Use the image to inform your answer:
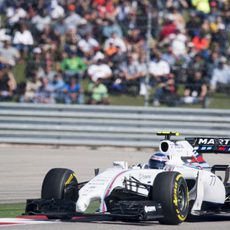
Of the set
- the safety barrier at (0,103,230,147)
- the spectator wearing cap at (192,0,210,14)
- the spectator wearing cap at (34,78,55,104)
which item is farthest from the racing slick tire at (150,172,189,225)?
the spectator wearing cap at (192,0,210,14)

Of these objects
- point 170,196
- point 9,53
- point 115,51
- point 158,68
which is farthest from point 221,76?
point 170,196

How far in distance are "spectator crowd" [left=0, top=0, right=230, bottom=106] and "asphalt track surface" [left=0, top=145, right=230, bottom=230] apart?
124 centimetres

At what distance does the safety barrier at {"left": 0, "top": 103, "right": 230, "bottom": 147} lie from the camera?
56.7ft

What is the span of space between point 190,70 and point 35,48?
3.40 metres

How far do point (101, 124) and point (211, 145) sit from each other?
804 centimetres

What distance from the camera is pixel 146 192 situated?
27.4 feet

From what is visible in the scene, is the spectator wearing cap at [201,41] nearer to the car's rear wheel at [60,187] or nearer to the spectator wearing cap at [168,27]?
the spectator wearing cap at [168,27]

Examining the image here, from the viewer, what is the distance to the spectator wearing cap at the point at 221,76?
16.7 m

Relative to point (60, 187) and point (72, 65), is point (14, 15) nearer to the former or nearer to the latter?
point (72, 65)

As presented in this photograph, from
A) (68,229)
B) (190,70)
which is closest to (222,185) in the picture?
(68,229)

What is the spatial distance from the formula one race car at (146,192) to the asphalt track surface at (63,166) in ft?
0.42

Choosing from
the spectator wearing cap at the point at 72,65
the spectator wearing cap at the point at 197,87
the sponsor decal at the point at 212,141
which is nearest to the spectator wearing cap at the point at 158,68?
the spectator wearing cap at the point at 197,87

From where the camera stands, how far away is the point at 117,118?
17.4 meters

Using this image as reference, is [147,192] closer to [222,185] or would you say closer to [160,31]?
[222,185]
